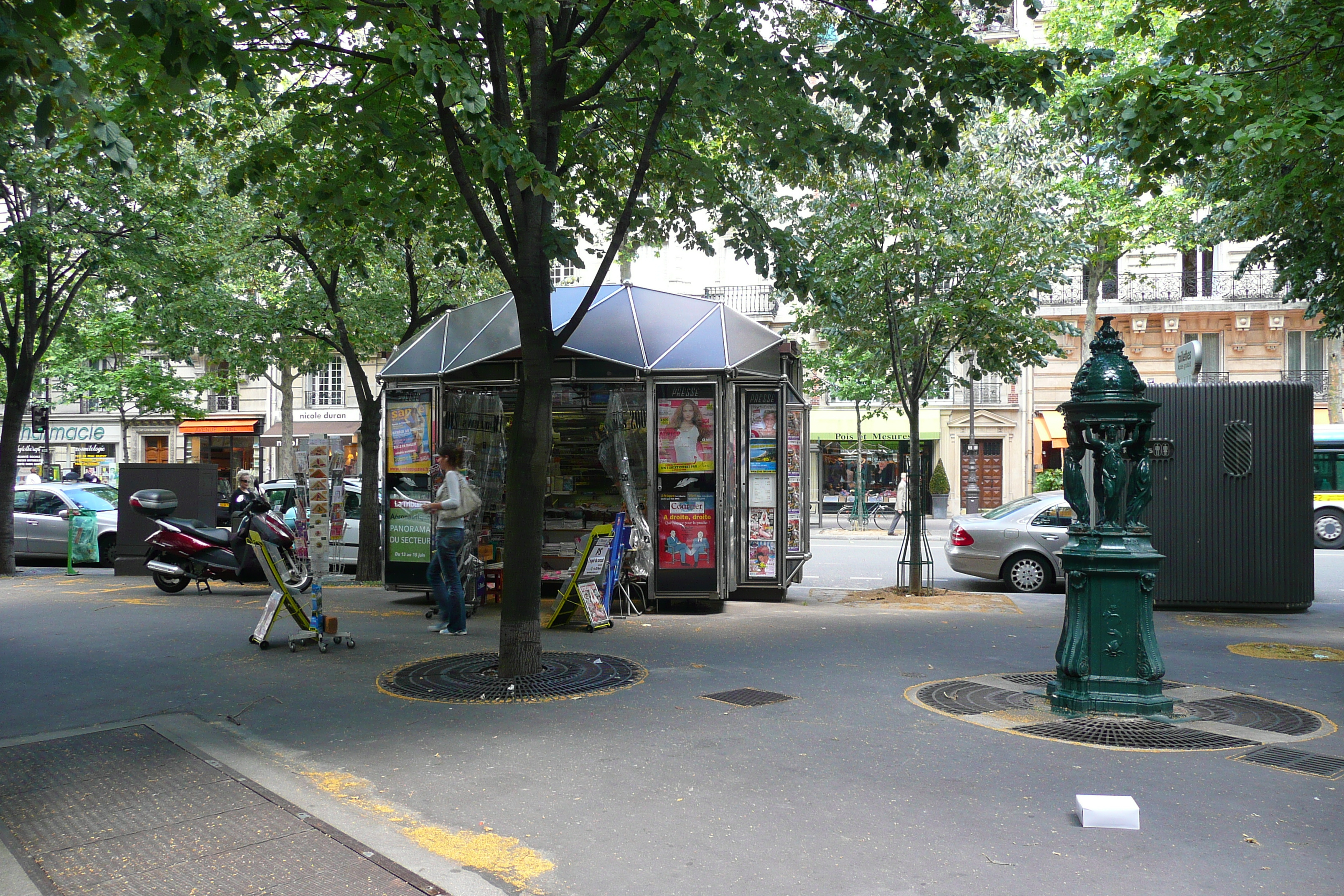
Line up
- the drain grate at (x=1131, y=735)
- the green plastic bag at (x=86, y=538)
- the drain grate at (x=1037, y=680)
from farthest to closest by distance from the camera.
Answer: the green plastic bag at (x=86, y=538)
the drain grate at (x=1037, y=680)
the drain grate at (x=1131, y=735)

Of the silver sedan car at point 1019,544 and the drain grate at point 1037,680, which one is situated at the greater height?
the silver sedan car at point 1019,544

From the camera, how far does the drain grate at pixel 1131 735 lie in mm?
5805

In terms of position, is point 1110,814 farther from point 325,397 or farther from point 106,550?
point 325,397

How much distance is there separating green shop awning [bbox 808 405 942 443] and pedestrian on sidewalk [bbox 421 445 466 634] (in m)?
26.6

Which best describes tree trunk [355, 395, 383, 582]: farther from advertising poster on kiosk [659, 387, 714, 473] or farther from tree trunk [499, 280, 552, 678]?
tree trunk [499, 280, 552, 678]

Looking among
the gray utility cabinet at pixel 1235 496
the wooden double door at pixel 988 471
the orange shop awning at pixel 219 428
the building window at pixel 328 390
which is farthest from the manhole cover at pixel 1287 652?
the orange shop awning at pixel 219 428

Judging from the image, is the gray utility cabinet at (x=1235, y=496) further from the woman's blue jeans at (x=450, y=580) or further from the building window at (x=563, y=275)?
the building window at (x=563, y=275)

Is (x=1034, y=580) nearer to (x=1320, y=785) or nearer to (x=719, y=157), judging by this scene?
(x=719, y=157)

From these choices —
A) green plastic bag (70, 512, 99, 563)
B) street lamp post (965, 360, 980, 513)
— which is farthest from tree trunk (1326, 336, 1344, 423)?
green plastic bag (70, 512, 99, 563)

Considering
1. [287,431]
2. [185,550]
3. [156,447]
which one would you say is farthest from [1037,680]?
[156,447]

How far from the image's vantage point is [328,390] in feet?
137

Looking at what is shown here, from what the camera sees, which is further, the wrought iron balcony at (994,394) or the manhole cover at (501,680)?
the wrought iron balcony at (994,394)

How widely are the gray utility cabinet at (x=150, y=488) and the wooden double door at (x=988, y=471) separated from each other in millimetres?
26641

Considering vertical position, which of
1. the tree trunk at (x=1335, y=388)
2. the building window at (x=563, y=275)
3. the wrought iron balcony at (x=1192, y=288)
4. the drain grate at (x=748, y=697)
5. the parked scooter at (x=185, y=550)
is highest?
the wrought iron balcony at (x=1192, y=288)
